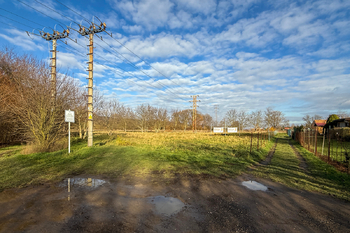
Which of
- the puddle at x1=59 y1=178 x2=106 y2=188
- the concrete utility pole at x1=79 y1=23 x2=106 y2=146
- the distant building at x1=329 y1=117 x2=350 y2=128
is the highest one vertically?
the concrete utility pole at x1=79 y1=23 x2=106 y2=146

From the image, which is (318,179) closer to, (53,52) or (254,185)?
(254,185)

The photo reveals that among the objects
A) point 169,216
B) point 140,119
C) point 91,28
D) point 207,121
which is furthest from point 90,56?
point 207,121

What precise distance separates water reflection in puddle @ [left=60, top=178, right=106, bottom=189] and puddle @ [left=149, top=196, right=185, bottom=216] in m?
2.30

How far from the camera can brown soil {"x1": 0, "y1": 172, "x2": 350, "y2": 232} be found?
3.49 m

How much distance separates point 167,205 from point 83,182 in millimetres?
3402

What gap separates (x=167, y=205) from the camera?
4.49 meters

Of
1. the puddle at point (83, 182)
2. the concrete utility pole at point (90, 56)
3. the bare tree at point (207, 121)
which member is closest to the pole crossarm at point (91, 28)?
the concrete utility pole at point (90, 56)

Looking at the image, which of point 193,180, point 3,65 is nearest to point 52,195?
point 193,180

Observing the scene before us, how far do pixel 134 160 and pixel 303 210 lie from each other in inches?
289

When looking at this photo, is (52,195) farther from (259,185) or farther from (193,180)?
(259,185)

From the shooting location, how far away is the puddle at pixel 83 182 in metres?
5.91

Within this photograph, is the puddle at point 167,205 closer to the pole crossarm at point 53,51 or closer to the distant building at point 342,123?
the pole crossarm at point 53,51

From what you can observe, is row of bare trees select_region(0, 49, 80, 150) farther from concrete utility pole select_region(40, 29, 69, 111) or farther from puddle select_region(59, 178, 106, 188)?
puddle select_region(59, 178, 106, 188)

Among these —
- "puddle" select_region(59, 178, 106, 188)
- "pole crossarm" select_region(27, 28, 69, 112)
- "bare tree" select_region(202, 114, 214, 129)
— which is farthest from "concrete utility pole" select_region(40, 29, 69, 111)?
"bare tree" select_region(202, 114, 214, 129)
